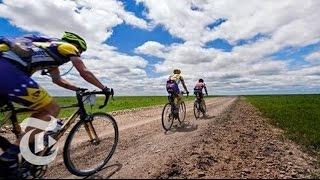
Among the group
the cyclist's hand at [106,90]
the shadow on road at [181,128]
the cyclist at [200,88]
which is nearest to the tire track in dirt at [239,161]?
the cyclist's hand at [106,90]

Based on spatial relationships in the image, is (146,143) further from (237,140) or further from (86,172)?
(86,172)

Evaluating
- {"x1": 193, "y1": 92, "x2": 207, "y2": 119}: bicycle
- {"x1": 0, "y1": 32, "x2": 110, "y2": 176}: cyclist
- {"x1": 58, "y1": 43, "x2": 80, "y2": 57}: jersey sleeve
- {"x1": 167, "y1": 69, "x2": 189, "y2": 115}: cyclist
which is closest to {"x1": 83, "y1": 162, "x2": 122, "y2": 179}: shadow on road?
{"x1": 0, "y1": 32, "x2": 110, "y2": 176}: cyclist

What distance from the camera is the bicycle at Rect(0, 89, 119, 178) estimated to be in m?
5.59

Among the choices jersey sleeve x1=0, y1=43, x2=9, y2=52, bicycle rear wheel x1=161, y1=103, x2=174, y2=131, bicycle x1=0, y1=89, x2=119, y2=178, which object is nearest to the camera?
jersey sleeve x1=0, y1=43, x2=9, y2=52

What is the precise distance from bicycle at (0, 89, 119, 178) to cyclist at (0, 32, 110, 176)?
381 millimetres

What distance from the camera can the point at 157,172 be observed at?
6.26 metres

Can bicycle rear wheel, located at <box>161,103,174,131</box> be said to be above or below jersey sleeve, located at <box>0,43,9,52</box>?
below

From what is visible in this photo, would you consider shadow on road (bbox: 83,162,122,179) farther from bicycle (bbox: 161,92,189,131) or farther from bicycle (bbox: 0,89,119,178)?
bicycle (bbox: 161,92,189,131)

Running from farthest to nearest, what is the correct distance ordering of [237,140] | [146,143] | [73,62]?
[237,140] < [146,143] < [73,62]

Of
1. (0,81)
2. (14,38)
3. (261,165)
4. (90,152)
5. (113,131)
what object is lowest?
(261,165)

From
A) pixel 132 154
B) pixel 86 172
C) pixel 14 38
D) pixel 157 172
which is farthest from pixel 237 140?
pixel 14 38

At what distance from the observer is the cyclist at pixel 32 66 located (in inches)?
196

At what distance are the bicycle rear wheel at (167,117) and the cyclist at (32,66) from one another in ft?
25.3

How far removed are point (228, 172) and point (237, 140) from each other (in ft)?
13.4
